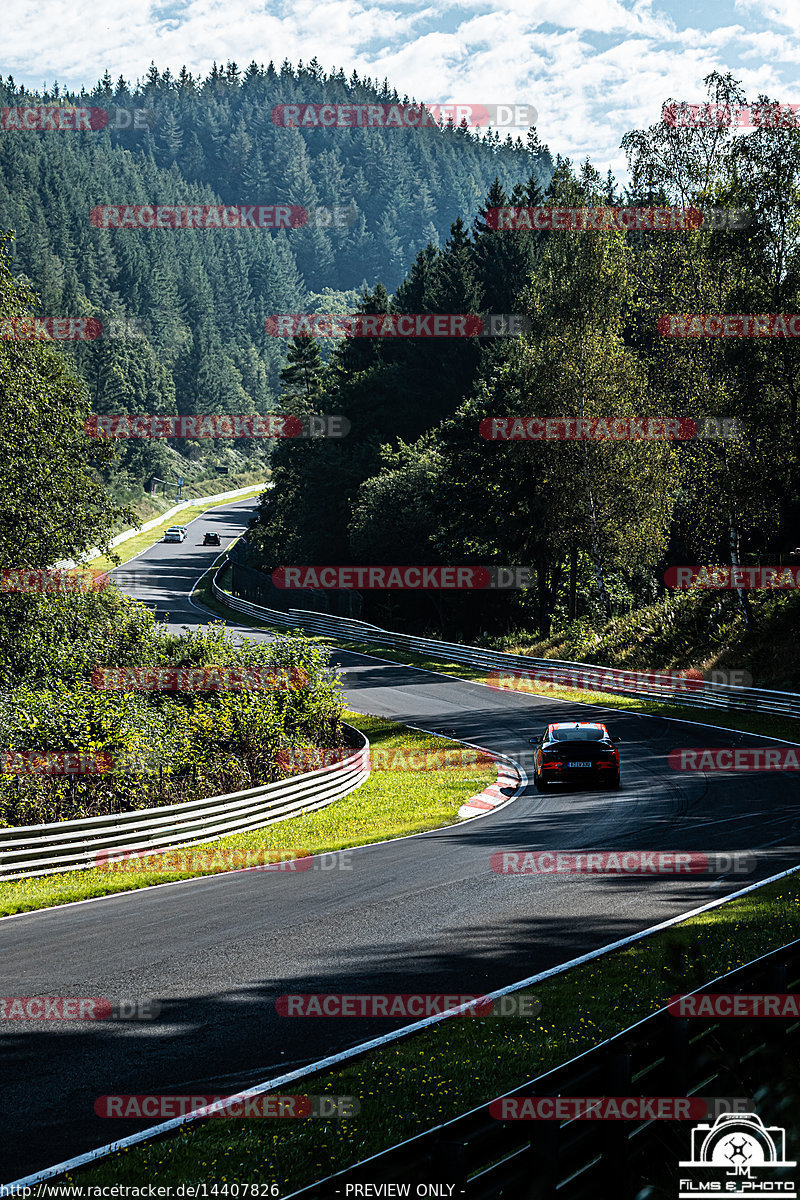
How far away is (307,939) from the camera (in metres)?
10.3

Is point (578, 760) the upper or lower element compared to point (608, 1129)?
lower

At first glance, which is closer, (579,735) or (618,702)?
(579,735)

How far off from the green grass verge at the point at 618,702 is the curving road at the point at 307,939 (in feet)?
26.1

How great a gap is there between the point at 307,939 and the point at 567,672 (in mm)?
27962

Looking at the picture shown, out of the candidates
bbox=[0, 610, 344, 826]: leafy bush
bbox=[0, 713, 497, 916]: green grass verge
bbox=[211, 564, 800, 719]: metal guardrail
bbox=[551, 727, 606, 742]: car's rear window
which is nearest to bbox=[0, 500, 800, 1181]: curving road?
bbox=[0, 713, 497, 916]: green grass verge

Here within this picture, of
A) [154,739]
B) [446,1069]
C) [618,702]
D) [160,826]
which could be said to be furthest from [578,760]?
[446,1069]

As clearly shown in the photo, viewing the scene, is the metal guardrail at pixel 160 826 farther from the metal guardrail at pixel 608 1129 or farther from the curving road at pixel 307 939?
the metal guardrail at pixel 608 1129

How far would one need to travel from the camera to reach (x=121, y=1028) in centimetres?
779

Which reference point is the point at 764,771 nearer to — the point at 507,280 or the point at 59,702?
the point at 59,702

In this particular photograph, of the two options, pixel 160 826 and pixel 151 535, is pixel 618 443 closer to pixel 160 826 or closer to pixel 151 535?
pixel 160 826

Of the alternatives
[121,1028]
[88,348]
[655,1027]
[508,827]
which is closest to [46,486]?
[508,827]

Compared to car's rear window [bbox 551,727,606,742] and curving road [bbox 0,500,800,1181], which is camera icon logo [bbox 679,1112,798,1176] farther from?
car's rear window [bbox 551,727,606,742]

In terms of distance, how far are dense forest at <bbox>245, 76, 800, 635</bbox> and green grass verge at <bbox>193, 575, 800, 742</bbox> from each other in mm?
4653

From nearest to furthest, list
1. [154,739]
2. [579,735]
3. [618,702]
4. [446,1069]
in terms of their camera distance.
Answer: [446,1069] → [154,739] → [579,735] → [618,702]
